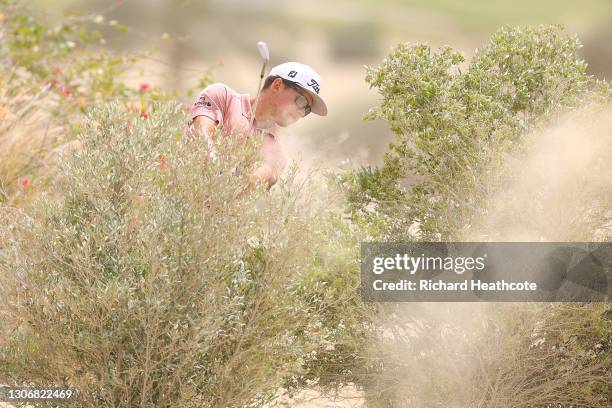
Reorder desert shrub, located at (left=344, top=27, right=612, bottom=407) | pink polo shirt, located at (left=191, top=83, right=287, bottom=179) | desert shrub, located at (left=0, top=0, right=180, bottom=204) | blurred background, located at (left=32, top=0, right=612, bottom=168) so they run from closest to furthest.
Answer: pink polo shirt, located at (left=191, top=83, right=287, bottom=179), desert shrub, located at (left=344, top=27, right=612, bottom=407), desert shrub, located at (left=0, top=0, right=180, bottom=204), blurred background, located at (left=32, top=0, right=612, bottom=168)

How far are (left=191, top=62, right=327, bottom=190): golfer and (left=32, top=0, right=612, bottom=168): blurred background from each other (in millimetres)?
12597

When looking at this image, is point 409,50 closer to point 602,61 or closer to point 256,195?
point 256,195

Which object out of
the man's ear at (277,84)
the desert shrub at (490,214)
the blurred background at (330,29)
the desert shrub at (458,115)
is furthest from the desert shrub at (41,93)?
the blurred background at (330,29)

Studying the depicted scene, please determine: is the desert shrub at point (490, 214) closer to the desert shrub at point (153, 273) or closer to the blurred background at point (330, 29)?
the desert shrub at point (153, 273)

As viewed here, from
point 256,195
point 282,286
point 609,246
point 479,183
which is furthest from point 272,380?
point 609,246

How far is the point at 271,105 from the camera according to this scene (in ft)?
14.7

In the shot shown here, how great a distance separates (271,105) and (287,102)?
0.26 feet

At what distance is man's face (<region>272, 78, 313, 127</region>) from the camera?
4465 millimetres

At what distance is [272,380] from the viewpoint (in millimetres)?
3721

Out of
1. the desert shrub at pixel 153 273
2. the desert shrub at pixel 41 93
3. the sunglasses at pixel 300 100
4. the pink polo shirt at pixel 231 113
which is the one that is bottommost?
the desert shrub at pixel 153 273

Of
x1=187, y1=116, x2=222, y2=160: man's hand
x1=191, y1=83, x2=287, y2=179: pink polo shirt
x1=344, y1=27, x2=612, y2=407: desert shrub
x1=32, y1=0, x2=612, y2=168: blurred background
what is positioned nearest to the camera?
x1=187, y1=116, x2=222, y2=160: man's hand

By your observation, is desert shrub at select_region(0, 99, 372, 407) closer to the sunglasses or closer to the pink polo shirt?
the pink polo shirt

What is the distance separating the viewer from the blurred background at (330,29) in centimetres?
1889

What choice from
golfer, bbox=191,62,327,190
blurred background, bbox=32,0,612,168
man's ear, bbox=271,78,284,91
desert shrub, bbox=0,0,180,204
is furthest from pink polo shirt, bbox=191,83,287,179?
blurred background, bbox=32,0,612,168
